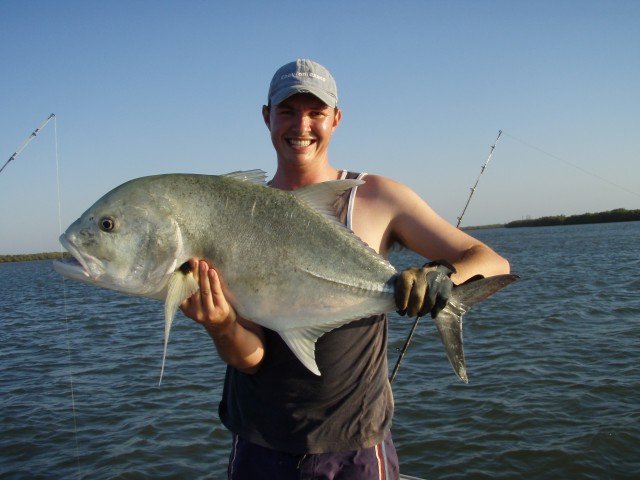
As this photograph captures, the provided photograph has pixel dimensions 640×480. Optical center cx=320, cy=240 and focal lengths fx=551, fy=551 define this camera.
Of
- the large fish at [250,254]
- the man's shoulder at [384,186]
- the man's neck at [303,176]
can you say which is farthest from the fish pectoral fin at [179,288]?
the man's shoulder at [384,186]

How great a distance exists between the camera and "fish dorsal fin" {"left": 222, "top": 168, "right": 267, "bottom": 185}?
2861 mm

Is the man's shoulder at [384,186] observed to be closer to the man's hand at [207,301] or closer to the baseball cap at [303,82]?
the baseball cap at [303,82]

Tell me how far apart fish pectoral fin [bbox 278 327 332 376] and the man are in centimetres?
14

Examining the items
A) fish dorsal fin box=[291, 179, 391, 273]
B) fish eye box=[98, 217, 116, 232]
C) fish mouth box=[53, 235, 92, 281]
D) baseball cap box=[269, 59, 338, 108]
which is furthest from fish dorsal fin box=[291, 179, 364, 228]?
fish mouth box=[53, 235, 92, 281]

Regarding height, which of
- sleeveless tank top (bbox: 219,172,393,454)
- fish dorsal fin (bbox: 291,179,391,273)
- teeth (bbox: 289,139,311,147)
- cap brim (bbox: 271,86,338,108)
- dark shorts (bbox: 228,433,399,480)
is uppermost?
cap brim (bbox: 271,86,338,108)

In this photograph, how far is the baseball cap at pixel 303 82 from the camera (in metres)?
3.04

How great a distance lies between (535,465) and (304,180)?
5529mm

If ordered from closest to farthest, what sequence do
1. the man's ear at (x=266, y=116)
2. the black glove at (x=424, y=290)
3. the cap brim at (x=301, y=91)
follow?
the black glove at (x=424, y=290)
the cap brim at (x=301, y=91)
the man's ear at (x=266, y=116)

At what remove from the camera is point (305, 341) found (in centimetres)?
275

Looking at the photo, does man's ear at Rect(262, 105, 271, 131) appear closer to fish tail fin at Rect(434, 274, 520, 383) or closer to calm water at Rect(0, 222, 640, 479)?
A: fish tail fin at Rect(434, 274, 520, 383)

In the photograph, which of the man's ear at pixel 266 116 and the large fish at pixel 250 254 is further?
the man's ear at pixel 266 116

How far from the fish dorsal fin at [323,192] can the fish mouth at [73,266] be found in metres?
1.12

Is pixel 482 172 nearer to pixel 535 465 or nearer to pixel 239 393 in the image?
pixel 535 465

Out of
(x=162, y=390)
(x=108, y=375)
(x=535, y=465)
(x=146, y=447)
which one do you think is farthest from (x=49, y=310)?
(x=535, y=465)
